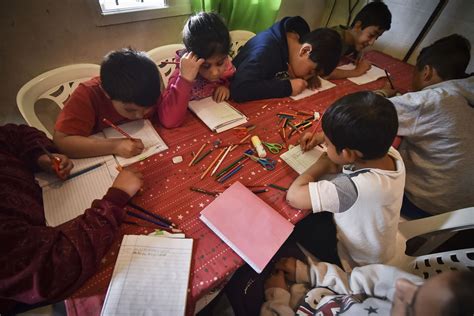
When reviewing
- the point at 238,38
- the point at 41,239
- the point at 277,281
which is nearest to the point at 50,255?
the point at 41,239

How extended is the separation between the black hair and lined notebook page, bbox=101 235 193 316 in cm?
53

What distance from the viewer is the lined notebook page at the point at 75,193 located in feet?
2.34

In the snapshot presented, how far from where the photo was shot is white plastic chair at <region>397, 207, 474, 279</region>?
0.79 metres

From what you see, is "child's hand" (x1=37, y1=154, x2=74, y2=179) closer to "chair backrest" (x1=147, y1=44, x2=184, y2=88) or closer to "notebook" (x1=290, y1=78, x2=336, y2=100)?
"chair backrest" (x1=147, y1=44, x2=184, y2=88)

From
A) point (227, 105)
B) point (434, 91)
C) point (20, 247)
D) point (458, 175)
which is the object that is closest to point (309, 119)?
point (227, 105)

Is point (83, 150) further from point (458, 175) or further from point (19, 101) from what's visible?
point (458, 175)

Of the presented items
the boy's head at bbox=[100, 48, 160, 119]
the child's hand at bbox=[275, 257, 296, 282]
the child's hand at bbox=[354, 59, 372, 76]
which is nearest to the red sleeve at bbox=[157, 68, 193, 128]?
the boy's head at bbox=[100, 48, 160, 119]

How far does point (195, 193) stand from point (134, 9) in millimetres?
1384

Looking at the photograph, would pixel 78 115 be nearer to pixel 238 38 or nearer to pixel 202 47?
pixel 202 47

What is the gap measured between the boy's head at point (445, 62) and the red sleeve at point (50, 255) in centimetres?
171

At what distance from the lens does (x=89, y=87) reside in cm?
99

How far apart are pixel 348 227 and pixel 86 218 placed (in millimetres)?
856

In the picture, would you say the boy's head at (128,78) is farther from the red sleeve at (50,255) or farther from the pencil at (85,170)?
the red sleeve at (50,255)

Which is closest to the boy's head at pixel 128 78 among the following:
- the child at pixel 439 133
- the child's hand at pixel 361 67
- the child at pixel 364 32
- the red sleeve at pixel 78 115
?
the red sleeve at pixel 78 115
